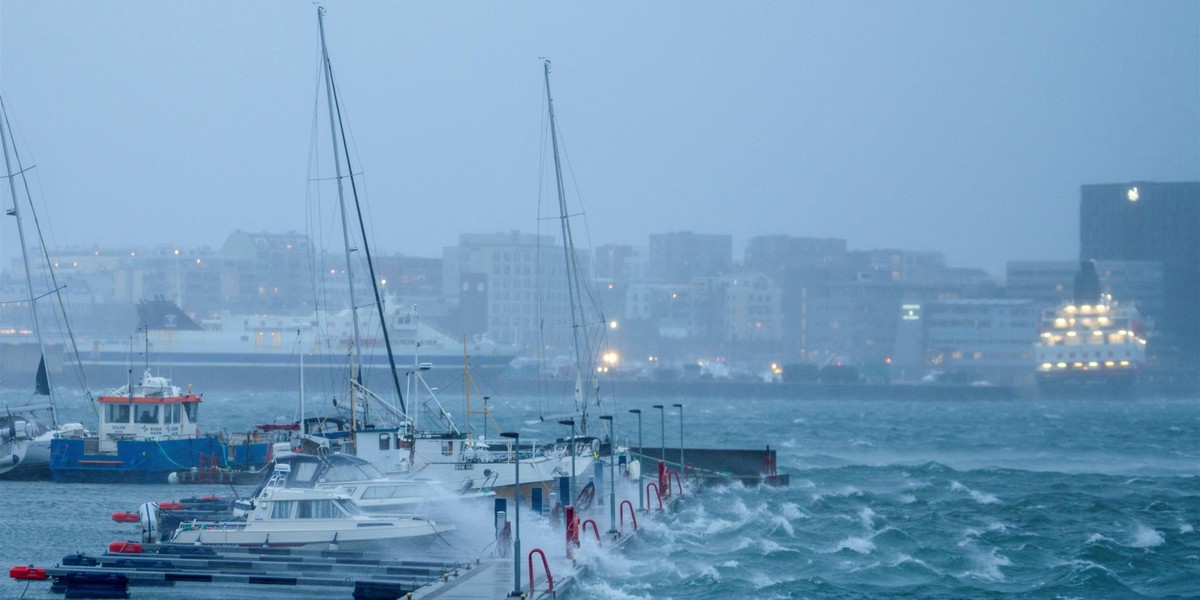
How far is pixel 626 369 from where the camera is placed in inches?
6147

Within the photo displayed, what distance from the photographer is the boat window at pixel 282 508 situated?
2342 cm

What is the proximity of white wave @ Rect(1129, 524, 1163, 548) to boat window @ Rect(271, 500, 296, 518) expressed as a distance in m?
17.8

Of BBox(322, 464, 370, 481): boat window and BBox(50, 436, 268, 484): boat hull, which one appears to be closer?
BBox(322, 464, 370, 481): boat window

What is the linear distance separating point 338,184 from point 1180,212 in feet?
582

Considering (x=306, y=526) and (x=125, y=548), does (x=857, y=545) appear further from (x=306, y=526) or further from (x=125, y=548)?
(x=125, y=548)

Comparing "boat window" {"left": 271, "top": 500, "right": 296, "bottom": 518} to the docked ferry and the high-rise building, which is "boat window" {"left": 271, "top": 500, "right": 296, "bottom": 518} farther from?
the high-rise building

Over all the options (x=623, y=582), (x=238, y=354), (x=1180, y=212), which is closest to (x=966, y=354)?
(x=1180, y=212)

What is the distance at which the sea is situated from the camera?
2420 centimetres

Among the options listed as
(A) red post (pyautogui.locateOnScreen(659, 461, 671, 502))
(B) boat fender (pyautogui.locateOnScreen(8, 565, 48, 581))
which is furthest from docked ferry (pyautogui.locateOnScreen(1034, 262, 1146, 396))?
(B) boat fender (pyautogui.locateOnScreen(8, 565, 48, 581))

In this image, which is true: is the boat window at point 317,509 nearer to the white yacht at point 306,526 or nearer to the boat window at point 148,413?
the white yacht at point 306,526

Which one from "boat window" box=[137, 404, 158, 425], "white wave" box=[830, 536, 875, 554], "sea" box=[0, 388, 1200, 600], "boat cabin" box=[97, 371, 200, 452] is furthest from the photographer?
"boat window" box=[137, 404, 158, 425]

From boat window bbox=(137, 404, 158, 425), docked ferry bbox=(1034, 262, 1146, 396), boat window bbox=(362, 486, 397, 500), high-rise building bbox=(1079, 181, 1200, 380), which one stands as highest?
high-rise building bbox=(1079, 181, 1200, 380)

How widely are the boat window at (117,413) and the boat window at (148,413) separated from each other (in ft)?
0.97

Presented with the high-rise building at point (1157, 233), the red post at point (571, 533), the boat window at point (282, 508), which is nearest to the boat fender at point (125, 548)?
the boat window at point (282, 508)
